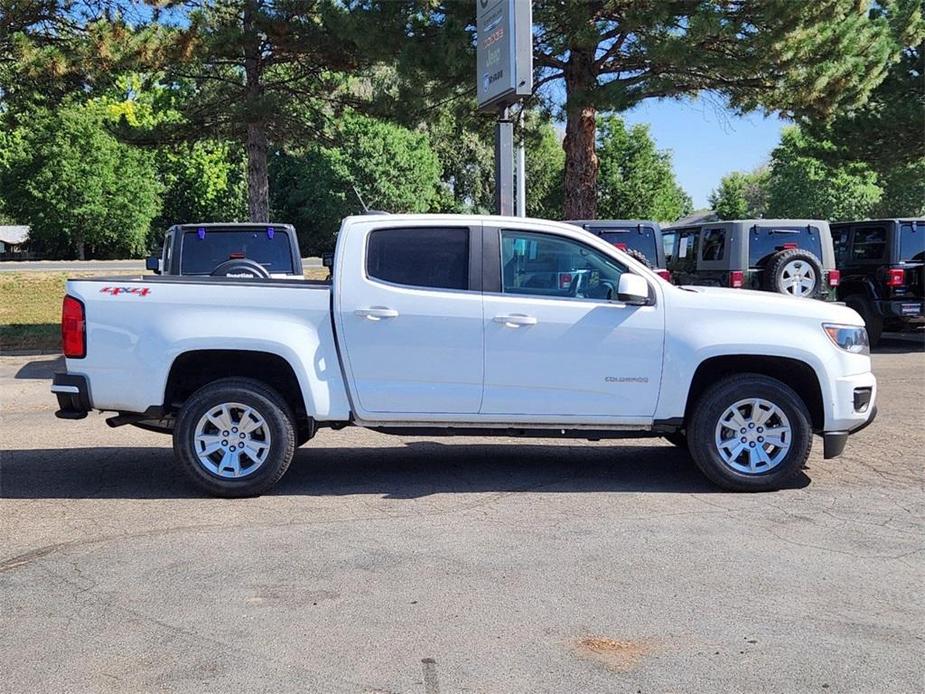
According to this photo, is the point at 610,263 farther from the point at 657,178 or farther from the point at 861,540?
the point at 657,178

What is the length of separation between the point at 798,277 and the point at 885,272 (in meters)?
2.17

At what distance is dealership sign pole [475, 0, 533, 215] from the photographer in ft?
38.0

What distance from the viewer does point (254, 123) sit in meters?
20.5

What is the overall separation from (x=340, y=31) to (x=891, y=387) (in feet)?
38.7

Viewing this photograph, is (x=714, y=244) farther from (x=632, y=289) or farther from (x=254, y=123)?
(x=254, y=123)

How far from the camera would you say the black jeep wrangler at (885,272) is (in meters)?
14.3

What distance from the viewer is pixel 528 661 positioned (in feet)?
12.7

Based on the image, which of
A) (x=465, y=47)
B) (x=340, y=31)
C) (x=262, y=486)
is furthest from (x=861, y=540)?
(x=340, y=31)

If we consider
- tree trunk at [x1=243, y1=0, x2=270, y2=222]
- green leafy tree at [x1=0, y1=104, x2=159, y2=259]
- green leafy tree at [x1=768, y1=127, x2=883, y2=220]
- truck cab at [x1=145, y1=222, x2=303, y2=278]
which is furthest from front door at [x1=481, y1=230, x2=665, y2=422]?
green leafy tree at [x1=0, y1=104, x2=159, y2=259]

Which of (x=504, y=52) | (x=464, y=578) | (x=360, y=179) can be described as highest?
(x=360, y=179)

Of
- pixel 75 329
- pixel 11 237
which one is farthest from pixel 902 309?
pixel 11 237

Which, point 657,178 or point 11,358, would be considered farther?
point 657,178

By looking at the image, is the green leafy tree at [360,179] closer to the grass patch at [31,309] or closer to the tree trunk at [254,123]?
the grass patch at [31,309]

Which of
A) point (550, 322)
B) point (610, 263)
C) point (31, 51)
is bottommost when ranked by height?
point (550, 322)
